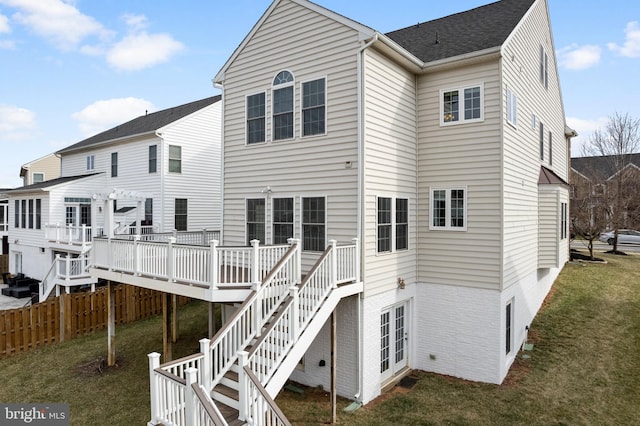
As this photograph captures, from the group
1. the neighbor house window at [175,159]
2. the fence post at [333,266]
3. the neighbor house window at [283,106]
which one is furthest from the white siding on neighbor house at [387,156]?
the neighbor house window at [175,159]

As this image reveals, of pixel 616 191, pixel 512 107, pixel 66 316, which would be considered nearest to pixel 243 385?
pixel 512 107

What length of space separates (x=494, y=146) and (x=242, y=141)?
7.12 m

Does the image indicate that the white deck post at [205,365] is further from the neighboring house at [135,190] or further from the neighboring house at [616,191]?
the neighboring house at [616,191]

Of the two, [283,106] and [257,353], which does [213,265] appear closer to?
[257,353]

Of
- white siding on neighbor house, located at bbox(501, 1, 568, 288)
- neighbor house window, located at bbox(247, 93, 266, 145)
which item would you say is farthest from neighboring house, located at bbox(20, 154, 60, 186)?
white siding on neighbor house, located at bbox(501, 1, 568, 288)

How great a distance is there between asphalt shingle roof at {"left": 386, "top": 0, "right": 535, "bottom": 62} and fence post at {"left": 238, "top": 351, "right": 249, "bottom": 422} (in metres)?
9.14

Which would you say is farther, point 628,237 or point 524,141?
point 628,237

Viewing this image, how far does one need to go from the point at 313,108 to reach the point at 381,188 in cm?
280

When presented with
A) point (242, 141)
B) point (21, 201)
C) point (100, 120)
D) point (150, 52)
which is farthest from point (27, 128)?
point (242, 141)

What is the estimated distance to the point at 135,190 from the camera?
21469 mm

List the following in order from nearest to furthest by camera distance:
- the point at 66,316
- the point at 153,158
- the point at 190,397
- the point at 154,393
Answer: the point at 190,397, the point at 154,393, the point at 66,316, the point at 153,158

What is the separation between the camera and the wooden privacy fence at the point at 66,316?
12.7m

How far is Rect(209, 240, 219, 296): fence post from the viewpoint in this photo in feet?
25.7

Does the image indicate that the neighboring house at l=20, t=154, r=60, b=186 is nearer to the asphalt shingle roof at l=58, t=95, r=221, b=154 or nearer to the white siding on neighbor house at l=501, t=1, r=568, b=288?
the asphalt shingle roof at l=58, t=95, r=221, b=154
